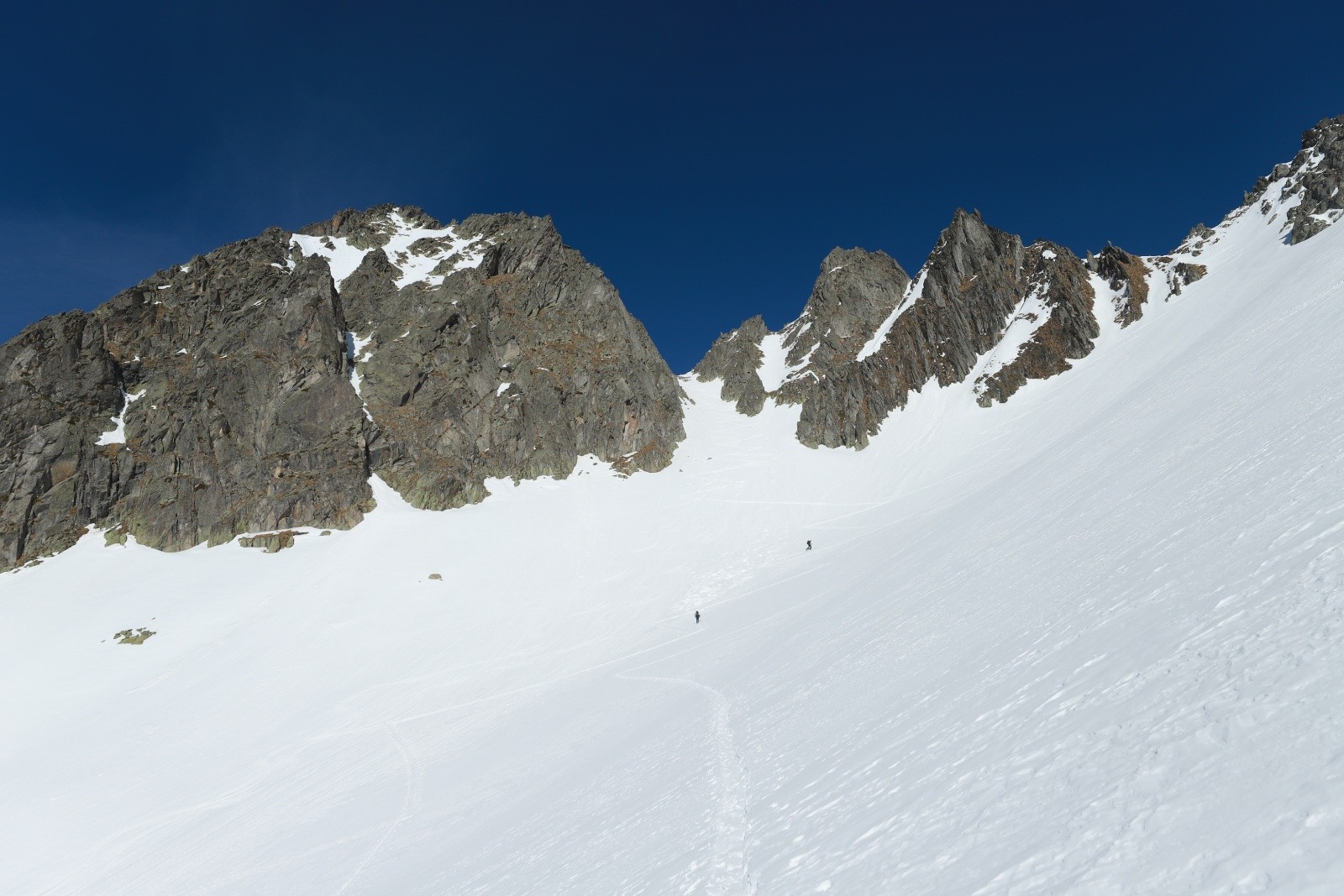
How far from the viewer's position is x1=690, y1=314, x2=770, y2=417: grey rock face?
307 feet

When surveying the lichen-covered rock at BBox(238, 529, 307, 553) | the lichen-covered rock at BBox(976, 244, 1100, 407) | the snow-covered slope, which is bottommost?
the snow-covered slope

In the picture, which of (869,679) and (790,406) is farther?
(790,406)

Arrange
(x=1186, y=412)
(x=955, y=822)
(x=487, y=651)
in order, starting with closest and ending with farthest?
(x=955, y=822), (x=1186, y=412), (x=487, y=651)

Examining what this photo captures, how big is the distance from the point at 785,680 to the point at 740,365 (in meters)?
91.8

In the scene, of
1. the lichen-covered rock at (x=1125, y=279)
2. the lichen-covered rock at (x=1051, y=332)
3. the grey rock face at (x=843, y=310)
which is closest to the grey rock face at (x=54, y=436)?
the grey rock face at (x=843, y=310)

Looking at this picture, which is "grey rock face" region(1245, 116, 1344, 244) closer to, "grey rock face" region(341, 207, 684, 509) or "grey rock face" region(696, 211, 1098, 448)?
"grey rock face" region(696, 211, 1098, 448)

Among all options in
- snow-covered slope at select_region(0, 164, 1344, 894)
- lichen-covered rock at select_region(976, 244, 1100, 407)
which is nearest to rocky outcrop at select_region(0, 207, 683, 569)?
snow-covered slope at select_region(0, 164, 1344, 894)

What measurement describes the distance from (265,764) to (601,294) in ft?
222

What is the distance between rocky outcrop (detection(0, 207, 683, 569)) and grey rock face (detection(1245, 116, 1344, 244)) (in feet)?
223

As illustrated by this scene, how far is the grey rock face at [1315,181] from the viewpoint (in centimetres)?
5944

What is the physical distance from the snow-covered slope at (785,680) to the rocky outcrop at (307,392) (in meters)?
5.82

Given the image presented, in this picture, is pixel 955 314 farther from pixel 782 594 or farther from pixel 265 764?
pixel 265 764

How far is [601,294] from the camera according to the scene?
83.8 metres

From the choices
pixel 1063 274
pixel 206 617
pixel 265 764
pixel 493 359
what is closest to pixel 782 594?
pixel 265 764
